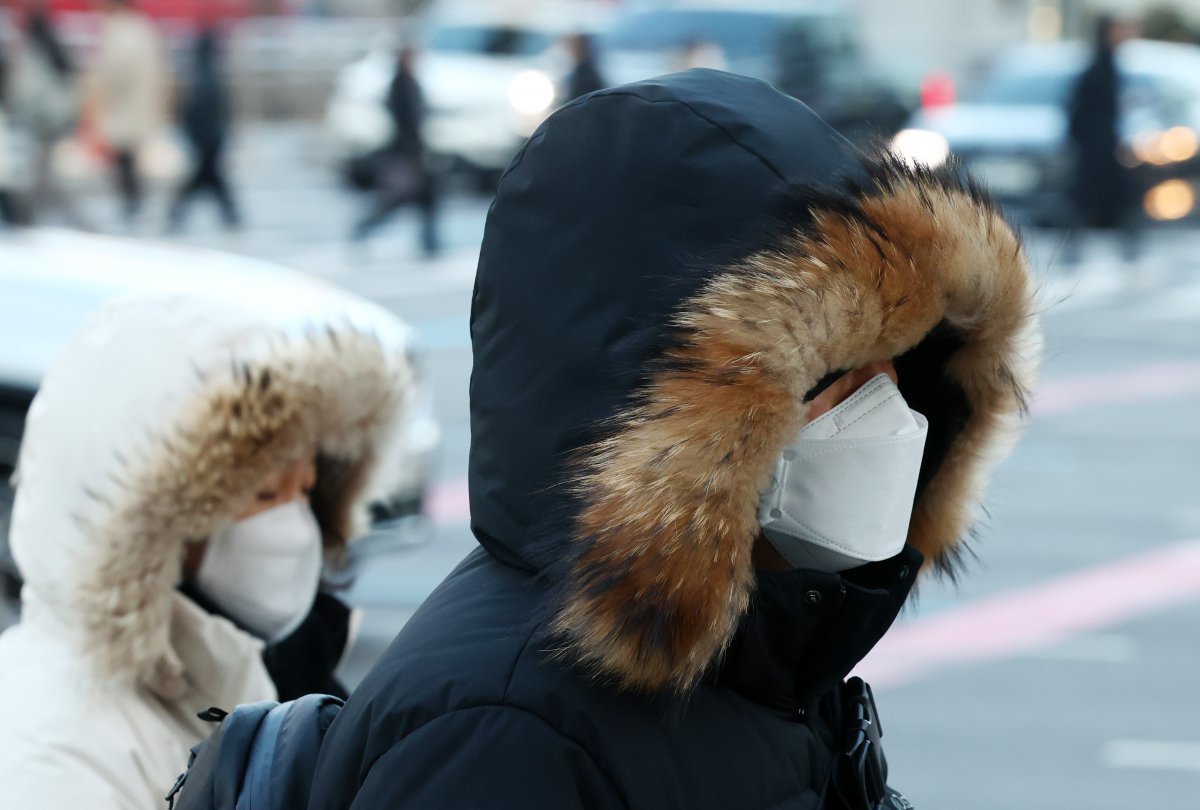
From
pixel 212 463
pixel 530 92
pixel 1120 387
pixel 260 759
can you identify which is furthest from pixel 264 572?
pixel 530 92

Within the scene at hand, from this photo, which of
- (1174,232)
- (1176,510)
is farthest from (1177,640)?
(1174,232)

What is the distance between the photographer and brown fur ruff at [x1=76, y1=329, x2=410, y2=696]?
2.30 m

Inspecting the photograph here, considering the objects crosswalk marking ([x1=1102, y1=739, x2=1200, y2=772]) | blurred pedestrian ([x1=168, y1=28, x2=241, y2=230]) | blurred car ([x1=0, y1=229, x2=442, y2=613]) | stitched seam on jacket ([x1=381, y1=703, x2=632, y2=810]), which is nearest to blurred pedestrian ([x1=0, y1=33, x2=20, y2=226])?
blurred pedestrian ([x1=168, y1=28, x2=241, y2=230])

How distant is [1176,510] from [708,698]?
7.10m

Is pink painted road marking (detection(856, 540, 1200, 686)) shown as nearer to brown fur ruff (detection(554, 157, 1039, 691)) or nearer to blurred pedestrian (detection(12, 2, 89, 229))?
brown fur ruff (detection(554, 157, 1039, 691))

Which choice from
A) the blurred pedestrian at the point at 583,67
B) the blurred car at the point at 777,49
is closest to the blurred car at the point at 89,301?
the blurred pedestrian at the point at 583,67

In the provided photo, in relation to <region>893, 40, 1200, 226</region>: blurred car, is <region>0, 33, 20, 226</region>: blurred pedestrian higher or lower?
higher

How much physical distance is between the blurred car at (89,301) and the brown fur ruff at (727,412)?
3.51 m

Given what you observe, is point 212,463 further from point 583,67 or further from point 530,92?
point 530,92

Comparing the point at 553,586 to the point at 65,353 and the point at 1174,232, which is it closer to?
the point at 65,353

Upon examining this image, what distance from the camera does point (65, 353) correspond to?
250cm

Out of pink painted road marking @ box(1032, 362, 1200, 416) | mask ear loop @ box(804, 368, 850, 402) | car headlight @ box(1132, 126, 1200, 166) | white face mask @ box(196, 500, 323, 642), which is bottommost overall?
pink painted road marking @ box(1032, 362, 1200, 416)

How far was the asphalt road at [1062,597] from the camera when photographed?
5093 mm

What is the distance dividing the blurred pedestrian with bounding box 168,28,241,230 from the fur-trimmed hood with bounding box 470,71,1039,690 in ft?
48.8
